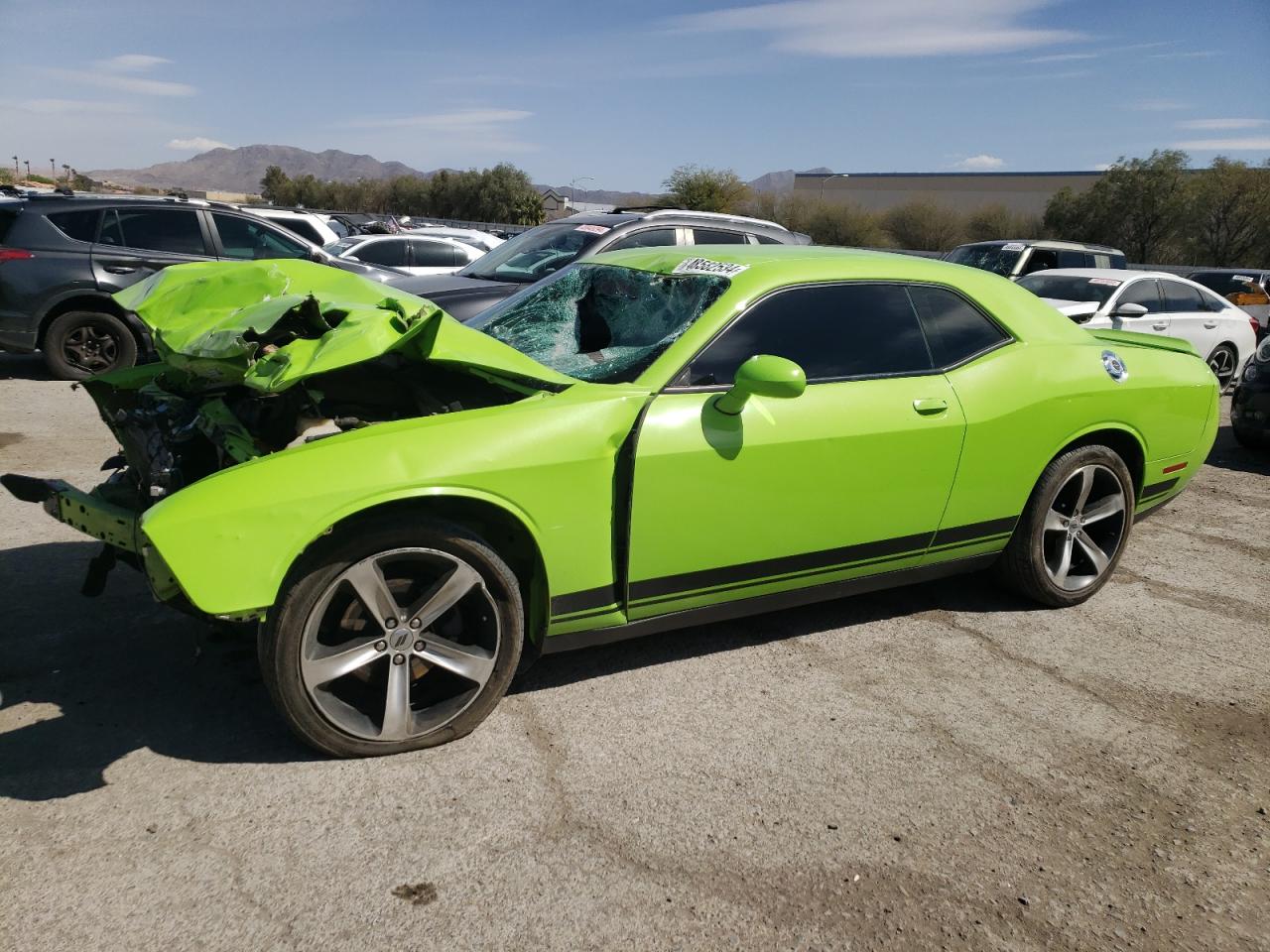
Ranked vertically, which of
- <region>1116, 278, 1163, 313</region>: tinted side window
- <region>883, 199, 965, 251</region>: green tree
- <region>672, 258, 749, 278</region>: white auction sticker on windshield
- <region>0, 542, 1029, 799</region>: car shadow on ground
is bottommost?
<region>883, 199, 965, 251</region>: green tree

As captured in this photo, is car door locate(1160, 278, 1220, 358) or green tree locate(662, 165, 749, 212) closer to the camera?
car door locate(1160, 278, 1220, 358)

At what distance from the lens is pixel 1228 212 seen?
1517 inches

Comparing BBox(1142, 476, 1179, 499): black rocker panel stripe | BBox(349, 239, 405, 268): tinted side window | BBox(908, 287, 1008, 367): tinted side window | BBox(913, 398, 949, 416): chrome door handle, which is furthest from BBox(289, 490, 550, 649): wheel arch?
BBox(349, 239, 405, 268): tinted side window

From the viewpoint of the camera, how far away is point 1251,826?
2.96 m

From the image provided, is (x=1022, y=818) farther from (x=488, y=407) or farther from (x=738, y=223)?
(x=738, y=223)

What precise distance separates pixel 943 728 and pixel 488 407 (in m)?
1.99

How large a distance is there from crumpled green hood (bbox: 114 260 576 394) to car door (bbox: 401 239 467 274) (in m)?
13.5

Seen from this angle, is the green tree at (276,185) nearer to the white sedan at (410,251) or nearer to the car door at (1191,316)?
the white sedan at (410,251)

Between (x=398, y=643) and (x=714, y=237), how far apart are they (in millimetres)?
6429

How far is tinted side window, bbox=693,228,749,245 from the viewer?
28.0 feet

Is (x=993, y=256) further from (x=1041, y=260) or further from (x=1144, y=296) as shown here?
(x=1144, y=296)

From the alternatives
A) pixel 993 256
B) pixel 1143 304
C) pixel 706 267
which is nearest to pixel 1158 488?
pixel 706 267

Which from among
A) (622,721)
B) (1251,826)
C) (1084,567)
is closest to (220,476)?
(622,721)

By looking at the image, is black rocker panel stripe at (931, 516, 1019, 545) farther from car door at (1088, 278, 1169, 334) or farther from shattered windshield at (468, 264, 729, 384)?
A: car door at (1088, 278, 1169, 334)
